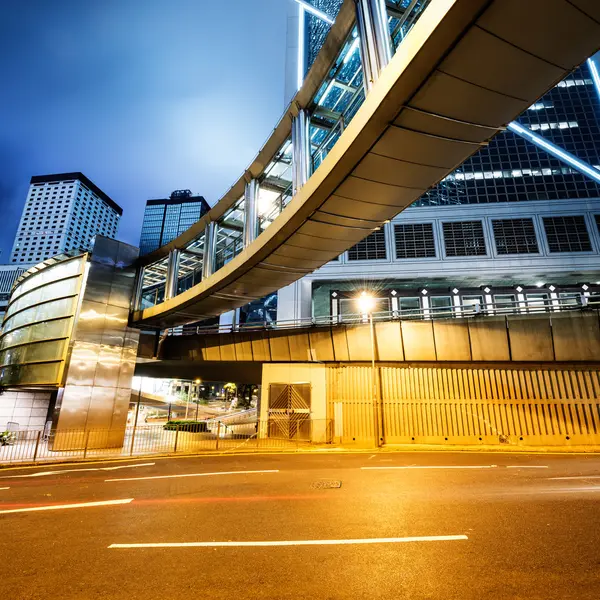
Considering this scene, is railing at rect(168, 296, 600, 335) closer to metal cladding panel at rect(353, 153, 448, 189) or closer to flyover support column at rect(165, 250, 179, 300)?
flyover support column at rect(165, 250, 179, 300)

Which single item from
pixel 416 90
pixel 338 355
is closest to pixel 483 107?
pixel 416 90

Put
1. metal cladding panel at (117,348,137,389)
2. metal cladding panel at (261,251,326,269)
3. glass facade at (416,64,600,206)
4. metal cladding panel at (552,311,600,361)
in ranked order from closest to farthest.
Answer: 1. metal cladding panel at (261,251,326,269)
2. metal cladding panel at (552,311,600,361)
3. metal cladding panel at (117,348,137,389)
4. glass facade at (416,64,600,206)

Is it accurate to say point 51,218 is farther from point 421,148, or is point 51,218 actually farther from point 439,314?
point 421,148

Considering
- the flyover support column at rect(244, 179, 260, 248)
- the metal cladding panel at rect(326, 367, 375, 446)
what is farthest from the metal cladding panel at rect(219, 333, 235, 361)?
the flyover support column at rect(244, 179, 260, 248)

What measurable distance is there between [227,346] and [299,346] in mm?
5538

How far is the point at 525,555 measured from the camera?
193 inches

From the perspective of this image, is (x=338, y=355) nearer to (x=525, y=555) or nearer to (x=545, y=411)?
(x=545, y=411)

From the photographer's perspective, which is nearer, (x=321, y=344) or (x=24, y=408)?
(x=321, y=344)

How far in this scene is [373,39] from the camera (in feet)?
27.1

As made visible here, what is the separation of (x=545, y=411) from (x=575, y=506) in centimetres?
1353

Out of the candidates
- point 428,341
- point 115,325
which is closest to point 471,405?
point 428,341

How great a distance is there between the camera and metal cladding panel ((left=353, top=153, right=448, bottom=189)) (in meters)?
8.67

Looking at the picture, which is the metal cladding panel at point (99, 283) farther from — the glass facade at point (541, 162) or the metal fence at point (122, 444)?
the glass facade at point (541, 162)

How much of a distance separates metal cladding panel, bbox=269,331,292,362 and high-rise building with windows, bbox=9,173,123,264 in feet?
626
